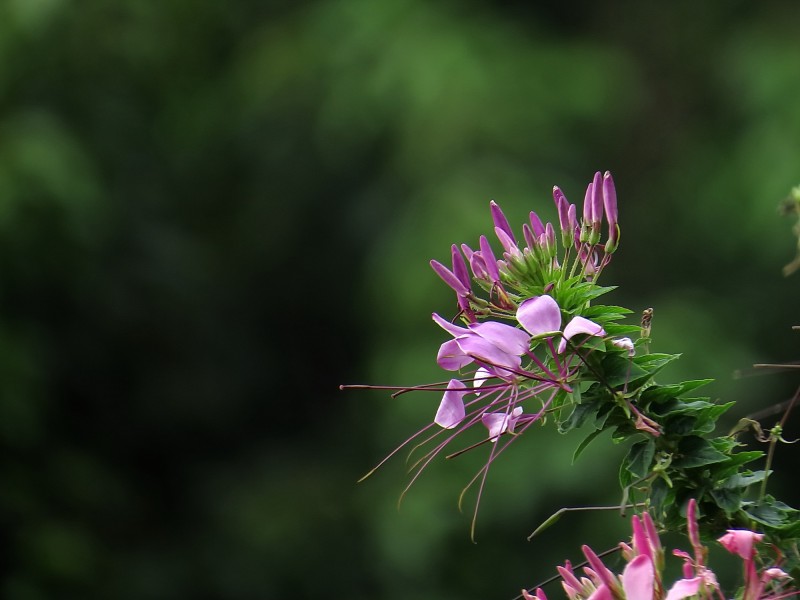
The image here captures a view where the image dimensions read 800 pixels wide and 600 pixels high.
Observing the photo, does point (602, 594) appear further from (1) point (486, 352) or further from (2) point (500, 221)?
(2) point (500, 221)

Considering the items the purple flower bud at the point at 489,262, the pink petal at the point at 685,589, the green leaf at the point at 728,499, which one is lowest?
the pink petal at the point at 685,589

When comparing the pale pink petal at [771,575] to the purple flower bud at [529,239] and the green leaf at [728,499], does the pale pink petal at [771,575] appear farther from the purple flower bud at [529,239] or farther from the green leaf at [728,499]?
the purple flower bud at [529,239]

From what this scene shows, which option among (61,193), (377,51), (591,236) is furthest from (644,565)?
(377,51)

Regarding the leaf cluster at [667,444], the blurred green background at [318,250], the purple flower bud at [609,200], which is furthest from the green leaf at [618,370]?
the blurred green background at [318,250]

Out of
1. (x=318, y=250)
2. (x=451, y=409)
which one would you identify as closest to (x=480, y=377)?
(x=451, y=409)

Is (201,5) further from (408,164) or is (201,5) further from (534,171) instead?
(534,171)

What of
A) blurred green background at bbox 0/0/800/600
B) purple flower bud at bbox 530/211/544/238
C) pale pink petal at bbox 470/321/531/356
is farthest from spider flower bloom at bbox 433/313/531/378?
blurred green background at bbox 0/0/800/600
